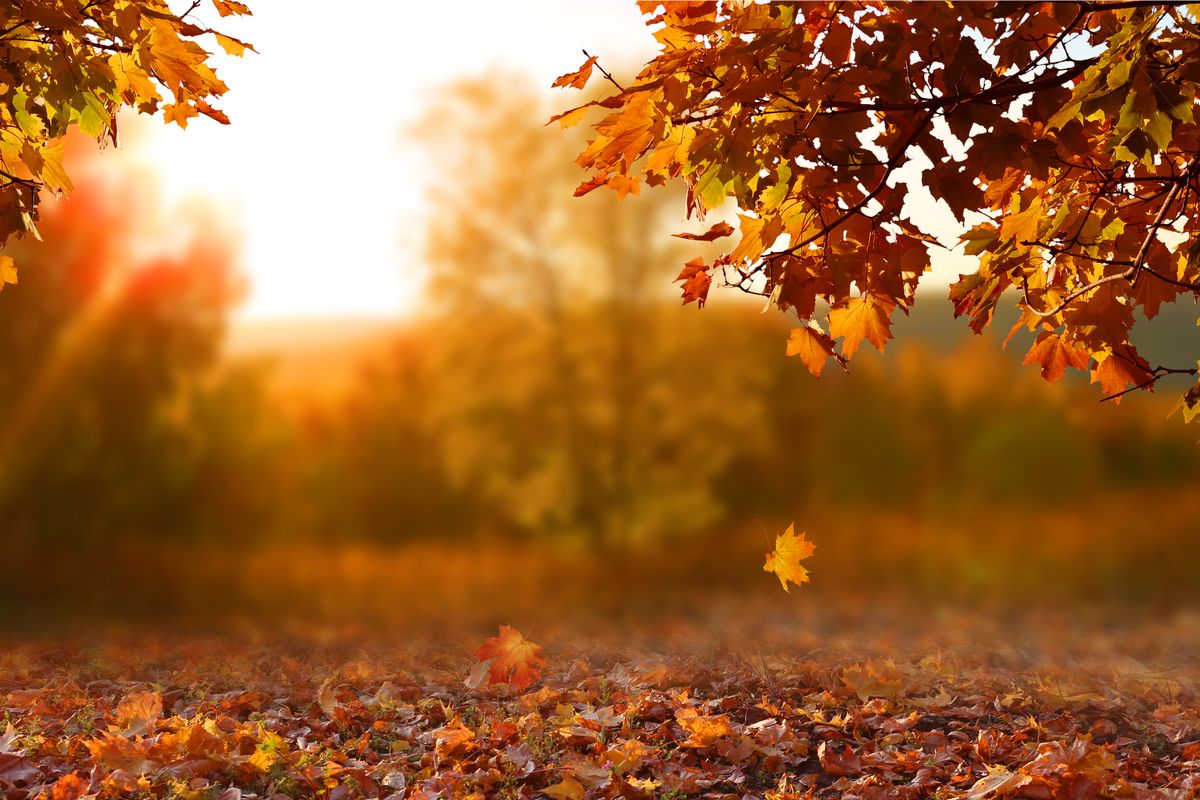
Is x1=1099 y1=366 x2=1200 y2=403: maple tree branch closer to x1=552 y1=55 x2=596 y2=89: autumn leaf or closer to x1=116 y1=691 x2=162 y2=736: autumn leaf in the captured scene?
x1=552 y1=55 x2=596 y2=89: autumn leaf

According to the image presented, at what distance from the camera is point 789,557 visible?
3.35 meters

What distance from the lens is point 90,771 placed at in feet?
12.8

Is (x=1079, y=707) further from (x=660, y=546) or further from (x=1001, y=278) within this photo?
(x=660, y=546)

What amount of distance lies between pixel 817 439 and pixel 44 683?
9.38 m

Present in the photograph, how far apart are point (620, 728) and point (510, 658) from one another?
109 centimetres

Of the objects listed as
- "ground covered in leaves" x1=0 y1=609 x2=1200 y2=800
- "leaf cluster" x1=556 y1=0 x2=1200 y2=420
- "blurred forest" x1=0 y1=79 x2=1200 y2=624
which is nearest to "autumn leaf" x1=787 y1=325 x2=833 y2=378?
"leaf cluster" x1=556 y1=0 x2=1200 y2=420

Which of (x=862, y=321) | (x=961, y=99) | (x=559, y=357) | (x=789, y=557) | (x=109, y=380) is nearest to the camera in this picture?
(x=961, y=99)

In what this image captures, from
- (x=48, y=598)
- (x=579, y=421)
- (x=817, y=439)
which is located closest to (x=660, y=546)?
(x=579, y=421)

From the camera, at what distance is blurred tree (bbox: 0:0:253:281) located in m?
3.15

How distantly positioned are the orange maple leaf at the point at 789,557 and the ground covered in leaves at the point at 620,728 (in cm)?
97

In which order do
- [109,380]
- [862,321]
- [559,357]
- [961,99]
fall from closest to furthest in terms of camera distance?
[961,99], [862,321], [109,380], [559,357]

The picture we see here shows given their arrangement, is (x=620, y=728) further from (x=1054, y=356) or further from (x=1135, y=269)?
(x=1135, y=269)

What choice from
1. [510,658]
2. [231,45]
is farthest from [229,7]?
[510,658]

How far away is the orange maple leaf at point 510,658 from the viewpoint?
5320 millimetres
